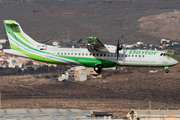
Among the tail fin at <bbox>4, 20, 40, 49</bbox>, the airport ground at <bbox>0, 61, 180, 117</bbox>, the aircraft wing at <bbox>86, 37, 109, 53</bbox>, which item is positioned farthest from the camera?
the airport ground at <bbox>0, 61, 180, 117</bbox>

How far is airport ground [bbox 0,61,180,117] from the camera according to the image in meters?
95.5

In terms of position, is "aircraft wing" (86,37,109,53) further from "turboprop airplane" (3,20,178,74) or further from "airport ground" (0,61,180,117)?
"airport ground" (0,61,180,117)

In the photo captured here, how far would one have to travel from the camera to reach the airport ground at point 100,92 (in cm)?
9550

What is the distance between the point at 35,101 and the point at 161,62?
5612cm

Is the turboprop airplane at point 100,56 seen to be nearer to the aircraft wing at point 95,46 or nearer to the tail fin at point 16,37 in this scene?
the aircraft wing at point 95,46

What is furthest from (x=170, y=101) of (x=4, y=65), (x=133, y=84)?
(x=4, y=65)

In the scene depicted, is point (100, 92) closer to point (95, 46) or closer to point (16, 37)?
point (16, 37)

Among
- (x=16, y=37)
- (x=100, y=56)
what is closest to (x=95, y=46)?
(x=100, y=56)

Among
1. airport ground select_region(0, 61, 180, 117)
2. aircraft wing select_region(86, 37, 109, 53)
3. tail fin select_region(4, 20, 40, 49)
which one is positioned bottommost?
airport ground select_region(0, 61, 180, 117)

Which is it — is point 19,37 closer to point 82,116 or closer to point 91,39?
point 91,39

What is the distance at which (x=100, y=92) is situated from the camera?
11438cm

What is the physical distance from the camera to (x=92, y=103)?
3866 inches

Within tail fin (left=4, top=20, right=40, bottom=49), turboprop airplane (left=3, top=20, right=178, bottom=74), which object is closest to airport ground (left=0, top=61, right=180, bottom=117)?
turboprop airplane (left=3, top=20, right=178, bottom=74)

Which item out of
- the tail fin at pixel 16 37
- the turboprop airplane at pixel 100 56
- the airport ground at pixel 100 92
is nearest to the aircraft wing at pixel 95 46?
the turboprop airplane at pixel 100 56
